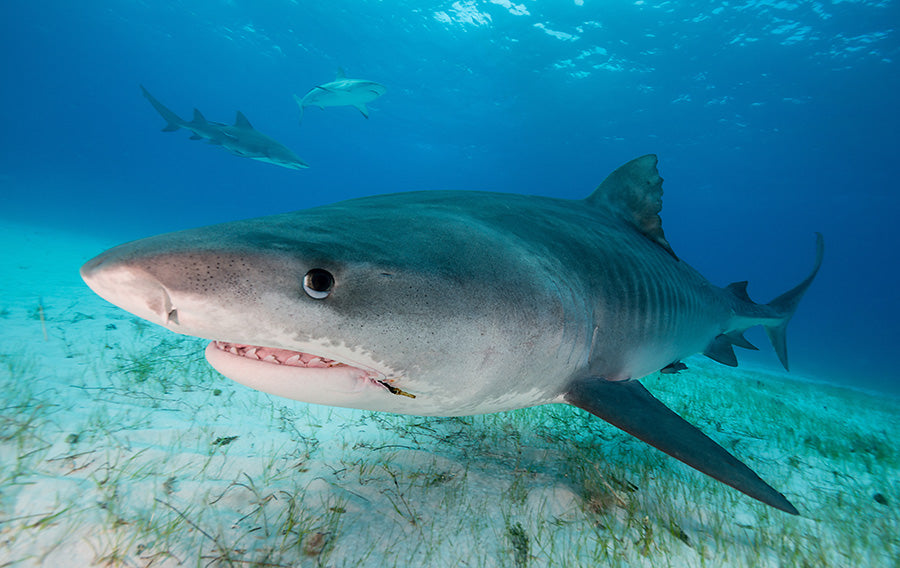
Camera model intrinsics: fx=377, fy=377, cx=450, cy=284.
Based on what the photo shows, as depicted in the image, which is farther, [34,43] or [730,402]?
[34,43]

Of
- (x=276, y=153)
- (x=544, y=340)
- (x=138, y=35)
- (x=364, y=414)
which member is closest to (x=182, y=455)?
(x=364, y=414)

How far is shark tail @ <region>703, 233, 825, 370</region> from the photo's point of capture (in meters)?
4.89

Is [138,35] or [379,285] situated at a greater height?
[138,35]

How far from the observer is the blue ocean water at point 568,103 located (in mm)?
26125

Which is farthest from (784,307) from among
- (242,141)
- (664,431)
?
(242,141)

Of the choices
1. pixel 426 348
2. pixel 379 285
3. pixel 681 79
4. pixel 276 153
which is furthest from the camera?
pixel 681 79

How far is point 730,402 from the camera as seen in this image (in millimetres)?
7059

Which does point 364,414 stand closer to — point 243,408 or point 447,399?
point 243,408

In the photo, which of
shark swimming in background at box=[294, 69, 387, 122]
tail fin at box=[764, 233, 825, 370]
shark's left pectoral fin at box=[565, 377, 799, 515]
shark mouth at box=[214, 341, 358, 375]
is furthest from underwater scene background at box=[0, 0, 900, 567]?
shark swimming in background at box=[294, 69, 387, 122]

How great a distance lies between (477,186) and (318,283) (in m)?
83.1

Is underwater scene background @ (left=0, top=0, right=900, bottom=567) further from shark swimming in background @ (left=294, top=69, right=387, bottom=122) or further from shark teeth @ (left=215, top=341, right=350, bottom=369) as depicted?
shark swimming in background @ (left=294, top=69, right=387, bottom=122)

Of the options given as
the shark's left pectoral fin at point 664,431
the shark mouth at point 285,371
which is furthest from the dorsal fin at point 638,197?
the shark mouth at point 285,371

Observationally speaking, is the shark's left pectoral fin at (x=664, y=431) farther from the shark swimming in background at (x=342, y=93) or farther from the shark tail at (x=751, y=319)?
the shark swimming in background at (x=342, y=93)

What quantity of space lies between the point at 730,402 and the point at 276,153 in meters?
13.1
